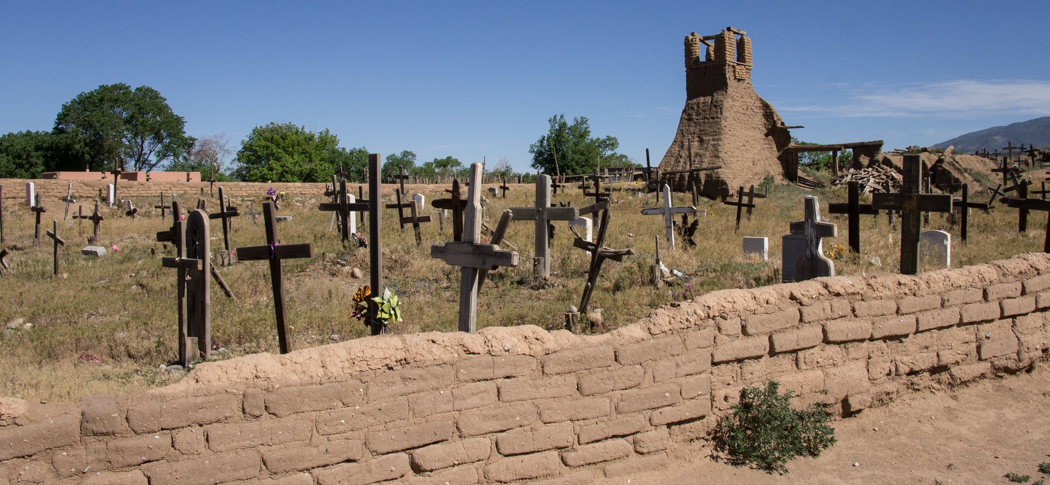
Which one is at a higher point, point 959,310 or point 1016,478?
point 959,310

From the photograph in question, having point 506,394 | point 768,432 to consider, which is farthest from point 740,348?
point 506,394

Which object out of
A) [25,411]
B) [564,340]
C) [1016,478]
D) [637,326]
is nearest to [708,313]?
[637,326]

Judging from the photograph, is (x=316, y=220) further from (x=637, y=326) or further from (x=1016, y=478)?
(x=1016, y=478)

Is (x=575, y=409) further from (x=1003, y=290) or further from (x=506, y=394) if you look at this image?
(x=1003, y=290)

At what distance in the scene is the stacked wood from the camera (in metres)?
27.6

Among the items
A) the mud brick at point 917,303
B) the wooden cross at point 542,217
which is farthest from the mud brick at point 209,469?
the wooden cross at point 542,217

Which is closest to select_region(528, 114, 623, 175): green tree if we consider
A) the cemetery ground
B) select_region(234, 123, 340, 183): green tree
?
select_region(234, 123, 340, 183): green tree

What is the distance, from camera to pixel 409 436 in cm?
378

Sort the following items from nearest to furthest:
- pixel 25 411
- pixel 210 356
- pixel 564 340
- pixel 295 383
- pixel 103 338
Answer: pixel 25 411 → pixel 295 383 → pixel 564 340 → pixel 210 356 → pixel 103 338

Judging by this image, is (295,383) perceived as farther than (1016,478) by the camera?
No

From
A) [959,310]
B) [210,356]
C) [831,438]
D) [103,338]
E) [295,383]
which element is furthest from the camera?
[103,338]

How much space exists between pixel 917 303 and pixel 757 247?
6470mm

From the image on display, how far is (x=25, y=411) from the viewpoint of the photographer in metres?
3.02

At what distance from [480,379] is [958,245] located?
12.5 m
